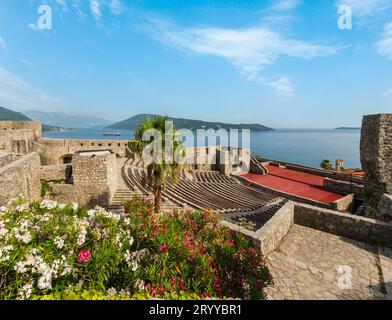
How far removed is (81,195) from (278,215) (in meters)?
11.8

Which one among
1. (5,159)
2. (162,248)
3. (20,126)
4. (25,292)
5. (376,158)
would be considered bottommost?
(162,248)

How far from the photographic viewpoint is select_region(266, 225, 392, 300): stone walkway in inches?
181

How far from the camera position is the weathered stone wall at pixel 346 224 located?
6.45 metres

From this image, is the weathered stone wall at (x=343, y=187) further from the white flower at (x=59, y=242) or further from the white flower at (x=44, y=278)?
the white flower at (x=44, y=278)

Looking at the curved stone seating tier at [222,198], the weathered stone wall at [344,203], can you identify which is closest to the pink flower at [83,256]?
the curved stone seating tier at [222,198]

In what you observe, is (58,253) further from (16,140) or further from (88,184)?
(16,140)

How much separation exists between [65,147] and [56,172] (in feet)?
41.0

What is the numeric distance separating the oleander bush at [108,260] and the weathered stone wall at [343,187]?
55.2 feet

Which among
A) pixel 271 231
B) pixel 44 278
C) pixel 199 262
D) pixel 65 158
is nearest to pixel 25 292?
pixel 44 278

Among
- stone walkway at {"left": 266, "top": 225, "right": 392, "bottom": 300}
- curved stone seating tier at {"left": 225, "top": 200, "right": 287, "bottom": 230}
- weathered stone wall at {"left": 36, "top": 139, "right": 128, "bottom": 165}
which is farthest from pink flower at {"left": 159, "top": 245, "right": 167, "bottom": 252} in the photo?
weathered stone wall at {"left": 36, "top": 139, "right": 128, "bottom": 165}

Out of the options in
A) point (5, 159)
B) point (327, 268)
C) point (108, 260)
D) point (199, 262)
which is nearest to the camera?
point (108, 260)

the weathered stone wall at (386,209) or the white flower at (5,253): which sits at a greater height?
the white flower at (5,253)

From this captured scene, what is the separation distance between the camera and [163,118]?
920cm

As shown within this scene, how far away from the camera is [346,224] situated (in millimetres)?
6953
